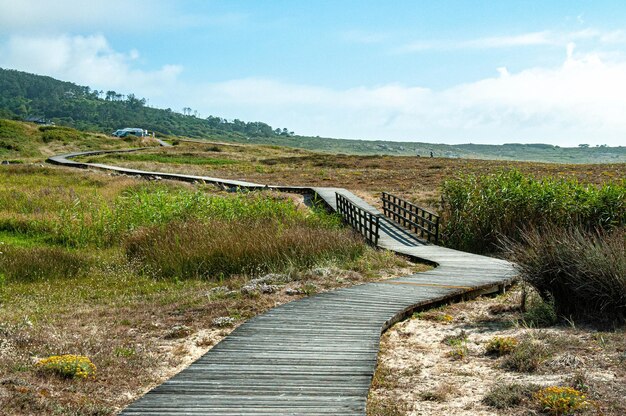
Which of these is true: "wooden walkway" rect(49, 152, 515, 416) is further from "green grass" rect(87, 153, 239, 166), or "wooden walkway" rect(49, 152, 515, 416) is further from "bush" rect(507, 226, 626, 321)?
"green grass" rect(87, 153, 239, 166)

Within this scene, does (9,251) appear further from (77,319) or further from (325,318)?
(325,318)

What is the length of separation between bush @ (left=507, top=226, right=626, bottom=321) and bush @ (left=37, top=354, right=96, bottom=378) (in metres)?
6.85

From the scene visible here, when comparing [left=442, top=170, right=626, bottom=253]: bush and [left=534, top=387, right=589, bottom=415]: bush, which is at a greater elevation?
[left=442, top=170, right=626, bottom=253]: bush

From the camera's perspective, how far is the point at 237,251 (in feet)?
48.8

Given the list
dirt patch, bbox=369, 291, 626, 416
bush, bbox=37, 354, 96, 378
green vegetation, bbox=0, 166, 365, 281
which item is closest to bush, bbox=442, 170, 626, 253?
green vegetation, bbox=0, 166, 365, 281

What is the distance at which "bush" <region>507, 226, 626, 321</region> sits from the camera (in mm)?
9430

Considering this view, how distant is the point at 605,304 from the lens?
9.41m

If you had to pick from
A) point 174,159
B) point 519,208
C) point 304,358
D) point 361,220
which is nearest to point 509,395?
point 304,358

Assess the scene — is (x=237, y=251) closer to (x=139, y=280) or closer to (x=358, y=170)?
(x=139, y=280)

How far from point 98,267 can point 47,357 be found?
25.8 ft

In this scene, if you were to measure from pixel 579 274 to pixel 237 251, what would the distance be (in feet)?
25.3

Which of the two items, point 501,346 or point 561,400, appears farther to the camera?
point 501,346

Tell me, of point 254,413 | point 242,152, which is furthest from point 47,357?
point 242,152

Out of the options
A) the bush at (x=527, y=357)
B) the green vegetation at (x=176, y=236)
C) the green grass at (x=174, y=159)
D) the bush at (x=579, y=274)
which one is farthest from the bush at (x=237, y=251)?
the green grass at (x=174, y=159)
